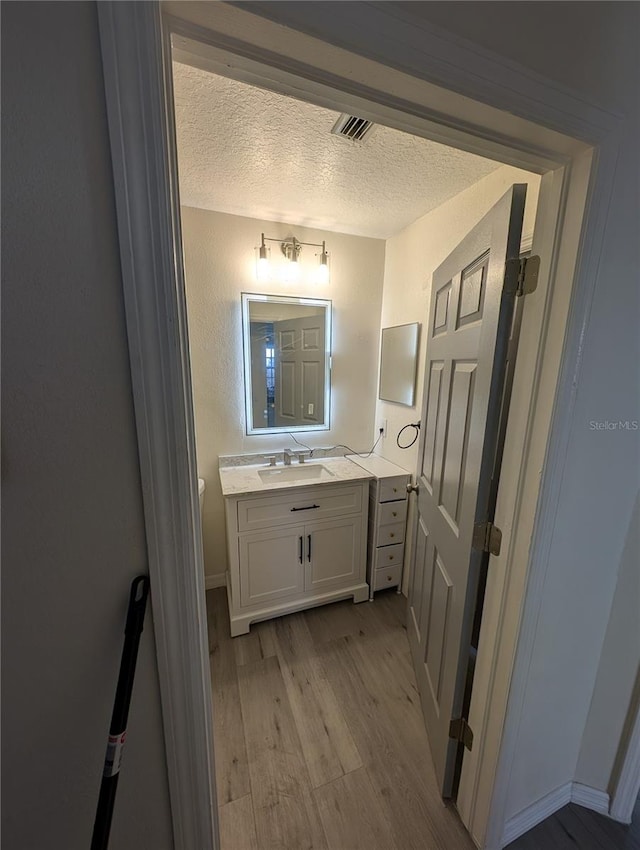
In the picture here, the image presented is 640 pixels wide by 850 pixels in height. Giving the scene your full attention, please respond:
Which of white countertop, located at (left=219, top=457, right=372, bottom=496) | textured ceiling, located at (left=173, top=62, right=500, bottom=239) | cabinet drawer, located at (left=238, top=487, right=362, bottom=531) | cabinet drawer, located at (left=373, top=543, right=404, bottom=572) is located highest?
textured ceiling, located at (left=173, top=62, right=500, bottom=239)

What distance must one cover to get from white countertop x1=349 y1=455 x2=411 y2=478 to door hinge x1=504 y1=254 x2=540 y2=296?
135cm

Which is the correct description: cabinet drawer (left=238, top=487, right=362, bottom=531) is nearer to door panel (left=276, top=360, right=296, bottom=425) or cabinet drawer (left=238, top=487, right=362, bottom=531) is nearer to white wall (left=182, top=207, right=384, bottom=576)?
white wall (left=182, top=207, right=384, bottom=576)

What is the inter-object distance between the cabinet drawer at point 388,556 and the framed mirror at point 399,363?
968 millimetres

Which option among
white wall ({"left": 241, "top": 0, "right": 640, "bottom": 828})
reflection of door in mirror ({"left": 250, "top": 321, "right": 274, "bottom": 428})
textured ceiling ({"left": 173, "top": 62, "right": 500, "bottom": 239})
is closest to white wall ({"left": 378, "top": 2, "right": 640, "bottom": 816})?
white wall ({"left": 241, "top": 0, "right": 640, "bottom": 828})

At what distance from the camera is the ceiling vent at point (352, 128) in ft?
3.74

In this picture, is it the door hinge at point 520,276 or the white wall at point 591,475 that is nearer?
the white wall at point 591,475

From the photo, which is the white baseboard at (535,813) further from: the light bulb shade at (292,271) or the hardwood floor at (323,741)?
the light bulb shade at (292,271)

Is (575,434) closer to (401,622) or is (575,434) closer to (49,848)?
(49,848)

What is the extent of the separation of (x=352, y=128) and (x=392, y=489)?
1.78m

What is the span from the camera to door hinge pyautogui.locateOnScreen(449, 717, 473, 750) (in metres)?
1.08

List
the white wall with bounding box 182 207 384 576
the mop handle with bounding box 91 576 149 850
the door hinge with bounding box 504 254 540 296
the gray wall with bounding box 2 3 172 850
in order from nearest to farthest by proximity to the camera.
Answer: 1. the gray wall with bounding box 2 3 172 850
2. the mop handle with bounding box 91 576 149 850
3. the door hinge with bounding box 504 254 540 296
4. the white wall with bounding box 182 207 384 576

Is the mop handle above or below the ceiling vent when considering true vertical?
below

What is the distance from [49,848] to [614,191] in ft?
5.81

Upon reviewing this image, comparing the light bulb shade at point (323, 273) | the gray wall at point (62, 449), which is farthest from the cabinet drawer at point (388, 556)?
the light bulb shade at point (323, 273)
